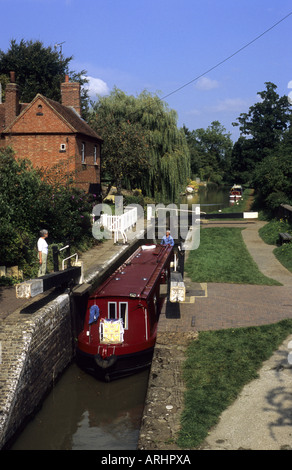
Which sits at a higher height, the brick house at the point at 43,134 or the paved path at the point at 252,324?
the brick house at the point at 43,134

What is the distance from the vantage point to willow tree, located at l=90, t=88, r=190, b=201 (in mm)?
35344

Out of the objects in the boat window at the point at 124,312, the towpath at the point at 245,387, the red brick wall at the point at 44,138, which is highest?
the red brick wall at the point at 44,138

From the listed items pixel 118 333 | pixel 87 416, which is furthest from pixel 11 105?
pixel 87 416

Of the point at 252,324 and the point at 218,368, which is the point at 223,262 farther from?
the point at 218,368

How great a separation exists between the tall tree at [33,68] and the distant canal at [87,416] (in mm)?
30571

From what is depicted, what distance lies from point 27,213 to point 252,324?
340 inches

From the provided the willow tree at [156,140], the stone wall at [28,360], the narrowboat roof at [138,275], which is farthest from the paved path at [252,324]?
the willow tree at [156,140]

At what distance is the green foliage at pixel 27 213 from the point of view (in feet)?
47.6

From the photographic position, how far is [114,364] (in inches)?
428

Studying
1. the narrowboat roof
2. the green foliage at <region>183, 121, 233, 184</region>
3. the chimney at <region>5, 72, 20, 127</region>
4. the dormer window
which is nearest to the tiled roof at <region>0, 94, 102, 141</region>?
the dormer window

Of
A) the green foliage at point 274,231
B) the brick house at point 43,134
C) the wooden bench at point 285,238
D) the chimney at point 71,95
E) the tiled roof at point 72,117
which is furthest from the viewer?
the chimney at point 71,95

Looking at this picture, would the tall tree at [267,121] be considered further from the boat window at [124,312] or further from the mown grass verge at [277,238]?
the boat window at [124,312]

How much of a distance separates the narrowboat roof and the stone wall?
1423 mm

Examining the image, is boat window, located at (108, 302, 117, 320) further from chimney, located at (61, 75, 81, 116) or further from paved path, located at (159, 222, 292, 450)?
chimney, located at (61, 75, 81, 116)
